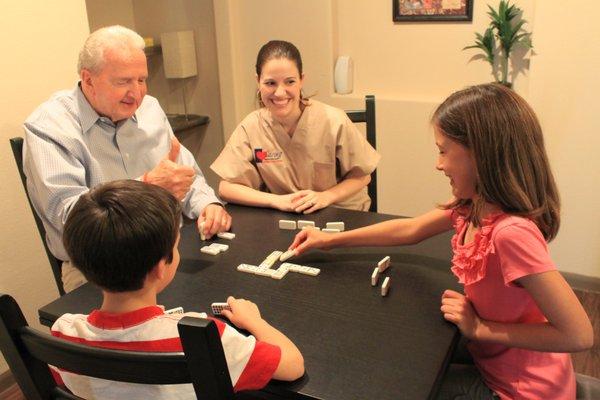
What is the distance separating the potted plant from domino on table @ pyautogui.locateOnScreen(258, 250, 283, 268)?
1.77m

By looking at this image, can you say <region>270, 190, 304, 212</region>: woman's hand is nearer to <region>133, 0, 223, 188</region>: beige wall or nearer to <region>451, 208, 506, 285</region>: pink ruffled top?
<region>451, 208, 506, 285</region>: pink ruffled top

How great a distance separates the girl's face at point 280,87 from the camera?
192 cm

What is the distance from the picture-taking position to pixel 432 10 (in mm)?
2900

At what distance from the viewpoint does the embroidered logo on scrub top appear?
2.00 metres

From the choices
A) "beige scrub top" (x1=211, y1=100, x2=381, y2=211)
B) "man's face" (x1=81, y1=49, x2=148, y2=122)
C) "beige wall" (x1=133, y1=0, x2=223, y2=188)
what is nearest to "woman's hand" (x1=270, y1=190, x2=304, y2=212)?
"beige scrub top" (x1=211, y1=100, x2=381, y2=211)

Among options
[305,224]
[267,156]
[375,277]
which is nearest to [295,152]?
[267,156]

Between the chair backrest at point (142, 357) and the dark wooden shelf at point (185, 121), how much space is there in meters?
2.64

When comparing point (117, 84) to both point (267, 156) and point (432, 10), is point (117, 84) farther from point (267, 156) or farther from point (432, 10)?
point (432, 10)

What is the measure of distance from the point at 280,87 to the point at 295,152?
25 cm

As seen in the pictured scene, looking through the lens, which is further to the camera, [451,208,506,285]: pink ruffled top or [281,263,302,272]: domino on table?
[281,263,302,272]: domino on table

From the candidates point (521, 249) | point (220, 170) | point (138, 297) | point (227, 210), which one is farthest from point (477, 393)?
point (220, 170)

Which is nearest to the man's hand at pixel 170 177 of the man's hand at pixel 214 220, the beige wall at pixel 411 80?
the man's hand at pixel 214 220

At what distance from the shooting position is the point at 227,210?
186cm

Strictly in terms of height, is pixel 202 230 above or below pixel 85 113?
below
